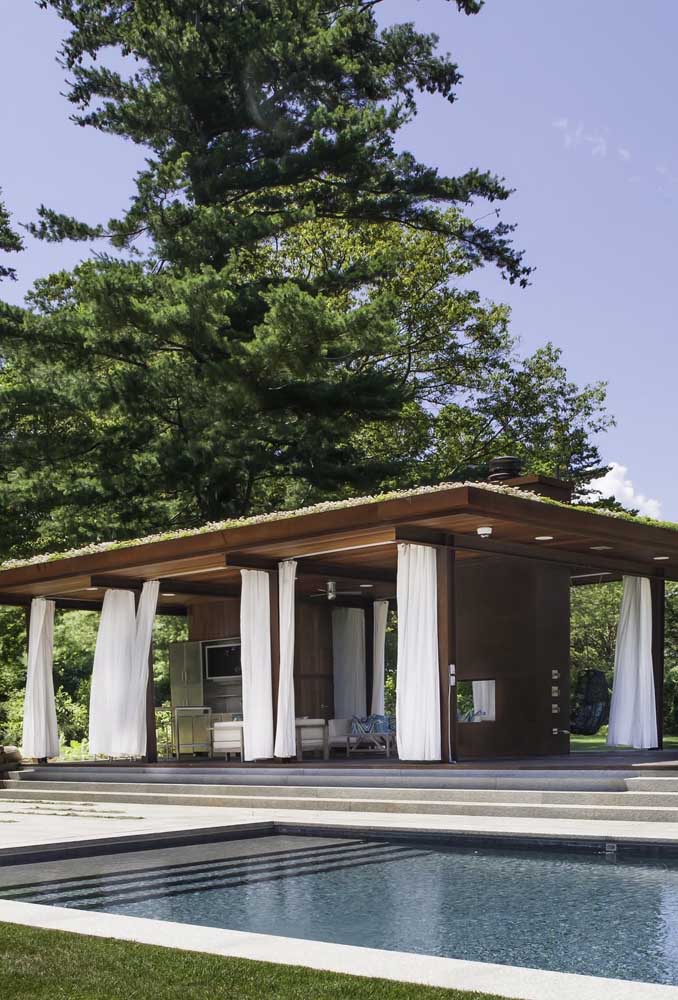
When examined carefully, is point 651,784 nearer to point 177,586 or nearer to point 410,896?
point 410,896

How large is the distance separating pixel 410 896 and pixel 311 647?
10.6 meters

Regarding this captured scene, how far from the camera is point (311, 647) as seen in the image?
18.4 m

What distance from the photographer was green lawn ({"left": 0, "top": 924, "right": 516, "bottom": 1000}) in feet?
15.6

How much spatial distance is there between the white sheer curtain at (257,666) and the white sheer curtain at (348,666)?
3.65 m

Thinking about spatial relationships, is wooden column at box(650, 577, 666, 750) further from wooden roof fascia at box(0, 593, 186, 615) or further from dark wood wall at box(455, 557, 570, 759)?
wooden roof fascia at box(0, 593, 186, 615)

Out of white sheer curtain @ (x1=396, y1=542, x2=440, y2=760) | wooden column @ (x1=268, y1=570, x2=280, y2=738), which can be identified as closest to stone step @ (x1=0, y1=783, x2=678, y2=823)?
white sheer curtain @ (x1=396, y1=542, x2=440, y2=760)

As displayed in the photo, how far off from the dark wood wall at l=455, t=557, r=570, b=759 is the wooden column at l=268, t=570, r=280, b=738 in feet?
7.71

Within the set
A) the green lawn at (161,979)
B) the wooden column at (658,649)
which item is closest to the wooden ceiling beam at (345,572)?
the wooden column at (658,649)

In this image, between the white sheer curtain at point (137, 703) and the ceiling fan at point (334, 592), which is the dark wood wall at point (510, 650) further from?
the white sheer curtain at point (137, 703)

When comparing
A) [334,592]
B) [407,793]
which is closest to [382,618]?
[334,592]

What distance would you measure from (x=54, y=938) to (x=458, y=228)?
2068 centimetres

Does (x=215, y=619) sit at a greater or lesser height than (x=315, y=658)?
greater

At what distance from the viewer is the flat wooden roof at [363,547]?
1259 centimetres

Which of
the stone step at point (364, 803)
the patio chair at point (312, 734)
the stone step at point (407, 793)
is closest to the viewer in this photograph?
the stone step at point (364, 803)
